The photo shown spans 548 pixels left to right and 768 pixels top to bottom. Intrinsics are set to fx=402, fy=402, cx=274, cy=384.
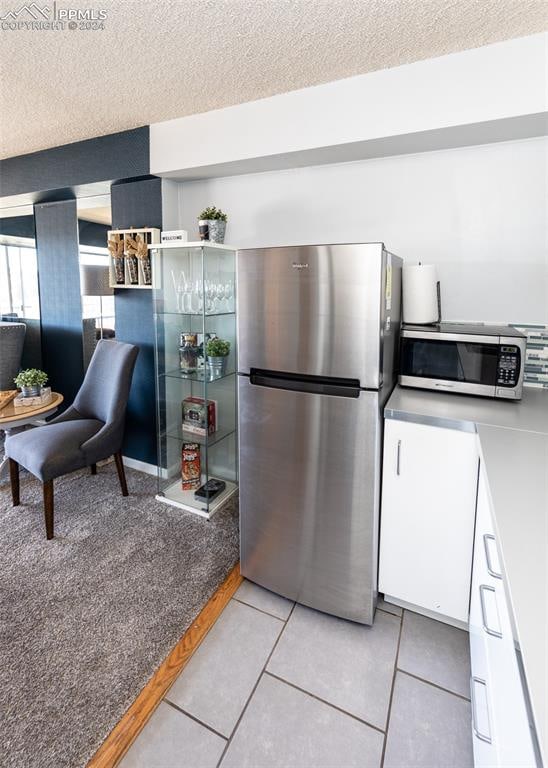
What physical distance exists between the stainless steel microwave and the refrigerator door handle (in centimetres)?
47

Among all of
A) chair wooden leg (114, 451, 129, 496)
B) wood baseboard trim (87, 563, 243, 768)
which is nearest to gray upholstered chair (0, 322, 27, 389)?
chair wooden leg (114, 451, 129, 496)

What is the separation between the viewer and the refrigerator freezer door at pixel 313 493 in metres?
1.65

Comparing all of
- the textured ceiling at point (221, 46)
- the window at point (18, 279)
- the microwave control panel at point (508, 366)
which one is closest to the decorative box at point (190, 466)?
the microwave control panel at point (508, 366)

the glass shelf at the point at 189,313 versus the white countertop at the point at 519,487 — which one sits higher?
the glass shelf at the point at 189,313

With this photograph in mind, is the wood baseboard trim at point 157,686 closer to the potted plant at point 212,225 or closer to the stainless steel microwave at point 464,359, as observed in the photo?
the stainless steel microwave at point 464,359

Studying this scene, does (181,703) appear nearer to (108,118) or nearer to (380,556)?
(380,556)

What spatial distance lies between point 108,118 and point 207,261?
1.05 meters

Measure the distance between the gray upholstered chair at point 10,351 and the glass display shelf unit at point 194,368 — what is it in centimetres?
175

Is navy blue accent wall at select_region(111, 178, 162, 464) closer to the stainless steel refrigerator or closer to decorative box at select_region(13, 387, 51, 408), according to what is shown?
decorative box at select_region(13, 387, 51, 408)

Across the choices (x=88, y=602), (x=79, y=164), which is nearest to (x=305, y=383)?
(x=88, y=602)

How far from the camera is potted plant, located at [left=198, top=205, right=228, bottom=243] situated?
2473 millimetres

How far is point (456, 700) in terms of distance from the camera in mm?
1438

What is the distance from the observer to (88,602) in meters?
1.87

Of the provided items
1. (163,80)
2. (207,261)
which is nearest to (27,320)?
(207,261)
